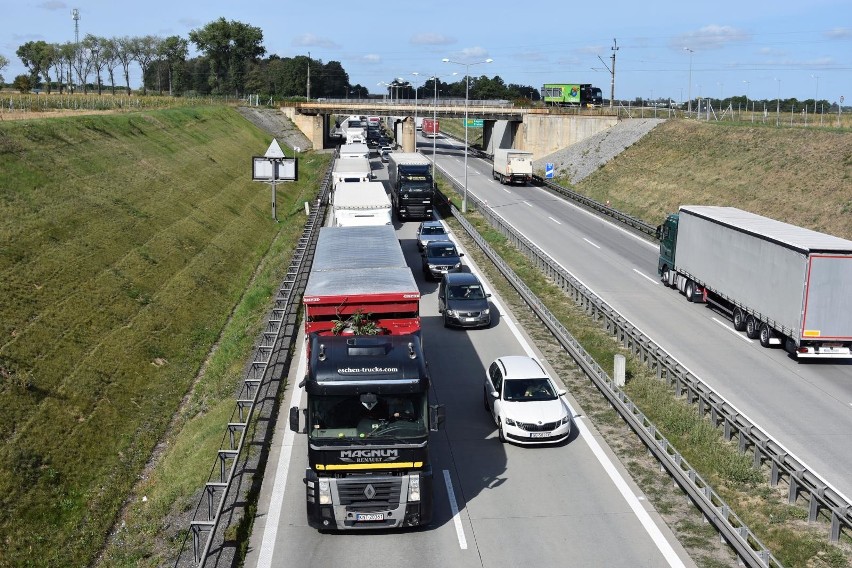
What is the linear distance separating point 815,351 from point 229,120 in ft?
250

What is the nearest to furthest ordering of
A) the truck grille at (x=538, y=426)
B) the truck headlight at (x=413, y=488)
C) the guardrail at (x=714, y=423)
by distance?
the truck headlight at (x=413, y=488) → the guardrail at (x=714, y=423) → the truck grille at (x=538, y=426)

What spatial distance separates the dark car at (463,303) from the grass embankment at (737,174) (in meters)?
22.8

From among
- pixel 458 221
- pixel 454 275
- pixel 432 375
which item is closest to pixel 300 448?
pixel 432 375

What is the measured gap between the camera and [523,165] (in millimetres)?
72500

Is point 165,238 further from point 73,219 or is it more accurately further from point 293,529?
point 293,529

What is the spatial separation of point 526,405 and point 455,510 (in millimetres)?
4018

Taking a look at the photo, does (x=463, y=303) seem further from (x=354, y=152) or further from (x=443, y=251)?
(x=354, y=152)

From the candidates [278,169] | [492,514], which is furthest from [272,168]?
[492,514]

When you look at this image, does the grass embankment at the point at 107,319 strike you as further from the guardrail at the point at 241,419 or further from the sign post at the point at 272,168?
the sign post at the point at 272,168

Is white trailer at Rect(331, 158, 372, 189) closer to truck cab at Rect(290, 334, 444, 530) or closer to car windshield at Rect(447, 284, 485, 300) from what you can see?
car windshield at Rect(447, 284, 485, 300)

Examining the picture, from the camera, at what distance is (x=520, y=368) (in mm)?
20844

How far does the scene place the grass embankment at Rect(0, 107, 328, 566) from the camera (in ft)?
64.6

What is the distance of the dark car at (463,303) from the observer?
2916cm

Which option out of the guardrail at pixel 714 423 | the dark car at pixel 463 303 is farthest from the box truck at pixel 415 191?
the dark car at pixel 463 303
